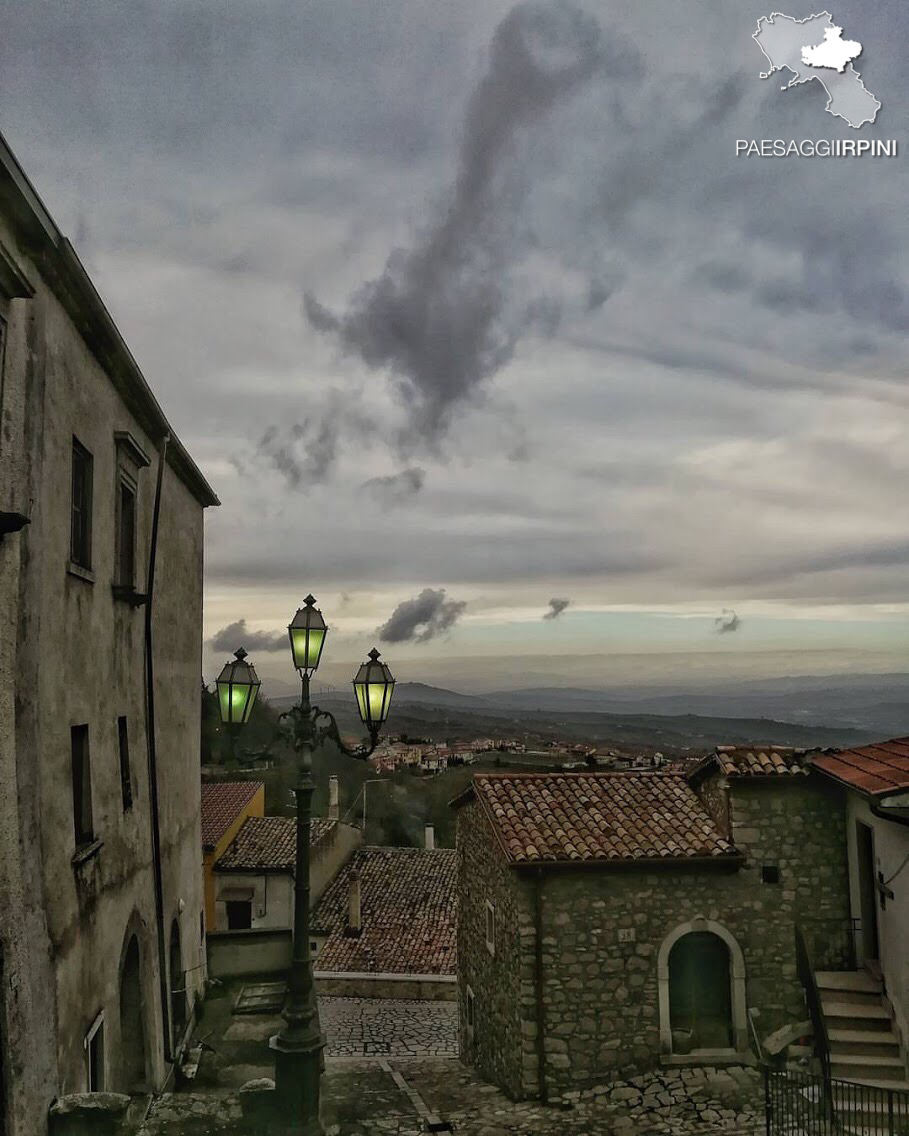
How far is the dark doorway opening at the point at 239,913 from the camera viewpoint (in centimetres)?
2905

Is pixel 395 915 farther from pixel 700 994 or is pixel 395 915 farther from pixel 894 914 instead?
pixel 894 914

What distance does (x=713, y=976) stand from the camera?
12.3 m

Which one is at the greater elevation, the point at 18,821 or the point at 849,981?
the point at 18,821

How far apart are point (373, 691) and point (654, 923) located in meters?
6.38

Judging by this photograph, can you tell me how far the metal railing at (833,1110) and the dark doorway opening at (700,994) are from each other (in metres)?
1.83

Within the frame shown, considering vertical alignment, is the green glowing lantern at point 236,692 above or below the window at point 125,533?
below

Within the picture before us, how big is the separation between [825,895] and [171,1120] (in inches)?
355

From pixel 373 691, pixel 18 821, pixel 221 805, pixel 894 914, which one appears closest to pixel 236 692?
pixel 373 691

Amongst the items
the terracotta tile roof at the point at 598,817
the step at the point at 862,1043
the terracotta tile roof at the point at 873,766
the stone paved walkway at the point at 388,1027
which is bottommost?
the stone paved walkway at the point at 388,1027

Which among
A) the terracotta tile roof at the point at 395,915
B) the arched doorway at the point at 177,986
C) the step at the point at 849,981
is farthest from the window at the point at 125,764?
the terracotta tile roof at the point at 395,915

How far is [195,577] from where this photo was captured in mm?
14250

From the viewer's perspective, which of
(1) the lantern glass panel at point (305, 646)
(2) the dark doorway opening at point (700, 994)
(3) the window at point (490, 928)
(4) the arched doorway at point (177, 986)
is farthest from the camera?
(3) the window at point (490, 928)

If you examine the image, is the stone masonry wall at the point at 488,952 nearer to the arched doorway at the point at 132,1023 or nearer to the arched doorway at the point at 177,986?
the arched doorway at the point at 177,986

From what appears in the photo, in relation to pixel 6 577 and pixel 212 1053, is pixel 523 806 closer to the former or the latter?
pixel 212 1053
